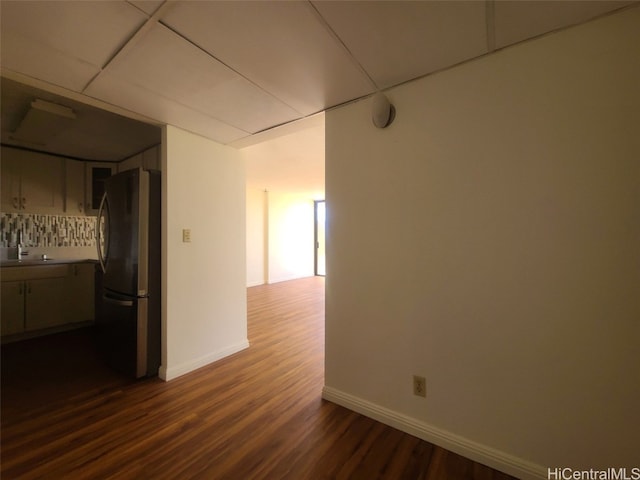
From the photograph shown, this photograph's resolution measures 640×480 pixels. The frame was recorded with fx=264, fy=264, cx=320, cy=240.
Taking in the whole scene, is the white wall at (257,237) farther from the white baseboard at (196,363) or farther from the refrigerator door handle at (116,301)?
the refrigerator door handle at (116,301)

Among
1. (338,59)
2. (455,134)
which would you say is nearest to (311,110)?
(338,59)

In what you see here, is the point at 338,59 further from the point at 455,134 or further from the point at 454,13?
the point at 455,134

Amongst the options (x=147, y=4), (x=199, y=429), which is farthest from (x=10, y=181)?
(x=199, y=429)

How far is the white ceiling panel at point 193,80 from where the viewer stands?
4.15 feet

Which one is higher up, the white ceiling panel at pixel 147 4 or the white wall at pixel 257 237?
the white ceiling panel at pixel 147 4

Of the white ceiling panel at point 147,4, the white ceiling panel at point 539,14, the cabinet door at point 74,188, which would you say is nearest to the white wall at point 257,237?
the cabinet door at point 74,188

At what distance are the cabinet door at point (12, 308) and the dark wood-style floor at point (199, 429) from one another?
1.31ft

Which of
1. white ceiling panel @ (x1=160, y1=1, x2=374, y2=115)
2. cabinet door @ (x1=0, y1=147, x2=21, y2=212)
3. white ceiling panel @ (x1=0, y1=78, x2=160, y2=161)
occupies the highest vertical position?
white ceiling panel @ (x1=0, y1=78, x2=160, y2=161)

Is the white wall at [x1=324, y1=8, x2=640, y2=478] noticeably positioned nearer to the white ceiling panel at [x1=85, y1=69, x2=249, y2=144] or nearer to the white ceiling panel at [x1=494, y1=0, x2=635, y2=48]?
the white ceiling panel at [x1=494, y1=0, x2=635, y2=48]

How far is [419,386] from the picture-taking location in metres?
1.53

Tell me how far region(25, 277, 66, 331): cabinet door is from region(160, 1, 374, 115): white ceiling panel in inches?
133

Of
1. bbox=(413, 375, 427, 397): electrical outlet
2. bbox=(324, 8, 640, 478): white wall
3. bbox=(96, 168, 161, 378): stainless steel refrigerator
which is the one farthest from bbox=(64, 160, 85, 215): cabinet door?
bbox=(413, 375, 427, 397): electrical outlet

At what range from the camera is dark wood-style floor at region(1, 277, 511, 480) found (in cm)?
130

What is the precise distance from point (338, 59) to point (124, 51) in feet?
3.43
